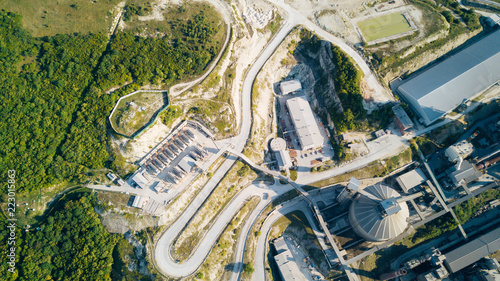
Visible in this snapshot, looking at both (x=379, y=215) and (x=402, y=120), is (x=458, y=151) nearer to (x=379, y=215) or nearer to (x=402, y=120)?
Result: (x=402, y=120)

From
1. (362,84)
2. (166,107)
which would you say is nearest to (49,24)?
(166,107)

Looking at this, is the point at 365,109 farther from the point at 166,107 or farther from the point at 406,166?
the point at 166,107

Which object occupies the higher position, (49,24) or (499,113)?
(49,24)

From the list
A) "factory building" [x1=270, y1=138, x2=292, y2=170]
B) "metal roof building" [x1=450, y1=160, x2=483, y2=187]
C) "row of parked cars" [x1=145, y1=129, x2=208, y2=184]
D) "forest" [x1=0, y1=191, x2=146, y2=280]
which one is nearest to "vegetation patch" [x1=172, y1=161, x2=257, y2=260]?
"factory building" [x1=270, y1=138, x2=292, y2=170]

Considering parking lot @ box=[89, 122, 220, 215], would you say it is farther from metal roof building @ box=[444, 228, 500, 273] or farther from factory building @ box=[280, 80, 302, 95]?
metal roof building @ box=[444, 228, 500, 273]

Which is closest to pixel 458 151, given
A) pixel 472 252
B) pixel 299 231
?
pixel 472 252

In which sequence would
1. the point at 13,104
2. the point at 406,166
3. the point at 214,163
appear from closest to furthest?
the point at 13,104
the point at 214,163
the point at 406,166
